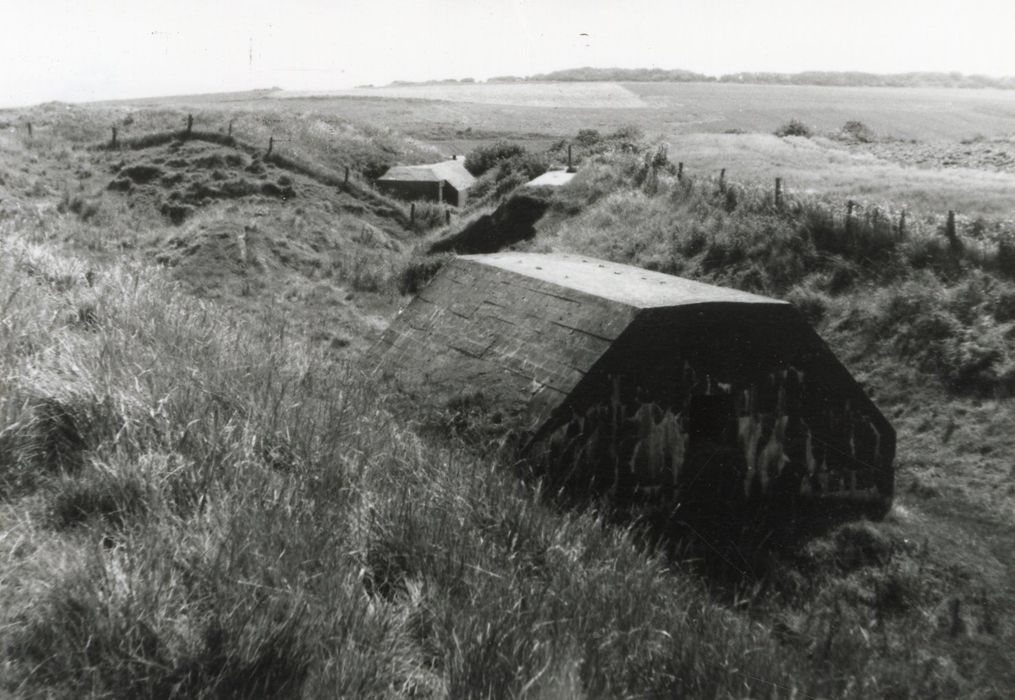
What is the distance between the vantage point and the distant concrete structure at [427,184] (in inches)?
1407

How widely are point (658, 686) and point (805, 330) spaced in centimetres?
578

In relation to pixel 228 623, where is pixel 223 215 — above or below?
below

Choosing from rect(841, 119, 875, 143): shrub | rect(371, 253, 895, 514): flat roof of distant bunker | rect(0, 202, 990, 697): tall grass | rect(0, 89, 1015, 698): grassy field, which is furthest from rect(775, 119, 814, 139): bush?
rect(0, 202, 990, 697): tall grass

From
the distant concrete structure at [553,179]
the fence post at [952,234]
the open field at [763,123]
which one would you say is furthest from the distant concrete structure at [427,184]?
the fence post at [952,234]

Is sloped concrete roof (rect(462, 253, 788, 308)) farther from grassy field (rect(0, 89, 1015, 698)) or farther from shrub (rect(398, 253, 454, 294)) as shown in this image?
shrub (rect(398, 253, 454, 294))

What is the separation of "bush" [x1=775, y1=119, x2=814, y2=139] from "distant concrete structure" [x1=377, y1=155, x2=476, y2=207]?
11989mm

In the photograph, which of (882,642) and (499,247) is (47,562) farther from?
(499,247)

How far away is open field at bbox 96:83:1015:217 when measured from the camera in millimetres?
19781

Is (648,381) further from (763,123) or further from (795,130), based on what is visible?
(763,123)

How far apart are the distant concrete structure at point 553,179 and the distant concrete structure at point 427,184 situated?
6.06m

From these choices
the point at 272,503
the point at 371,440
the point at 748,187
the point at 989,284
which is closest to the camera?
the point at 272,503

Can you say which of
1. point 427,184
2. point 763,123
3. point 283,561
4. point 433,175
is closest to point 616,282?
point 283,561

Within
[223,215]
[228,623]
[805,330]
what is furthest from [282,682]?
[223,215]

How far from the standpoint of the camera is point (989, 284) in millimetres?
15227
